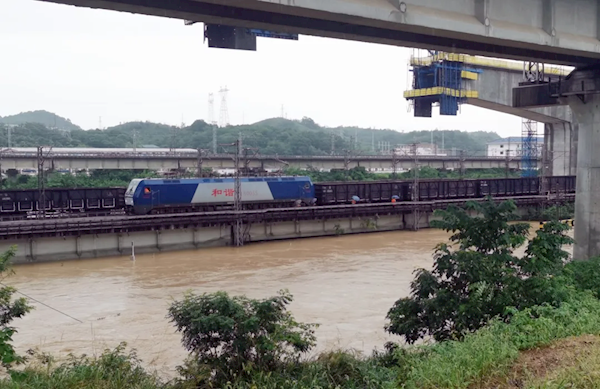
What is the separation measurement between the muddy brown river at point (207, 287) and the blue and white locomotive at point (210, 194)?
15.5 ft

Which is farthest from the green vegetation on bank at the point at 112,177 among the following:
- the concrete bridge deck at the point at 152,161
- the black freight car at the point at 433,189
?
the black freight car at the point at 433,189

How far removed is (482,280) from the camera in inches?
376

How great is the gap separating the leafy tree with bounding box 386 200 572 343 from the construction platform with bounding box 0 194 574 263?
14205 mm

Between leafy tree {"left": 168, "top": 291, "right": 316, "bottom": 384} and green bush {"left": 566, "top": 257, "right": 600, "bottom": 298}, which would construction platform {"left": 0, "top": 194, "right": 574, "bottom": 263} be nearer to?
green bush {"left": 566, "top": 257, "right": 600, "bottom": 298}

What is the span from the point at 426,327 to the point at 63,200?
3259 cm

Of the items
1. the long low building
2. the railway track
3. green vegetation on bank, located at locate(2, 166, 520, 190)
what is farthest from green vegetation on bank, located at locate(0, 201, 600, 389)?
green vegetation on bank, located at locate(2, 166, 520, 190)

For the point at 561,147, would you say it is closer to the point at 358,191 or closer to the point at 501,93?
the point at 501,93

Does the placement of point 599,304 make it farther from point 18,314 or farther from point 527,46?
point 18,314

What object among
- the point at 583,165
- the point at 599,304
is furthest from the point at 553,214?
the point at 599,304

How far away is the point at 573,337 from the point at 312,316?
37.4 ft

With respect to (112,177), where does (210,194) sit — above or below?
below

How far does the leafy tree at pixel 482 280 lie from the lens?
941cm

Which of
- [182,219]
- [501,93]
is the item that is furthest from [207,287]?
[501,93]

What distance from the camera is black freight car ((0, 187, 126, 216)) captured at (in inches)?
1414
